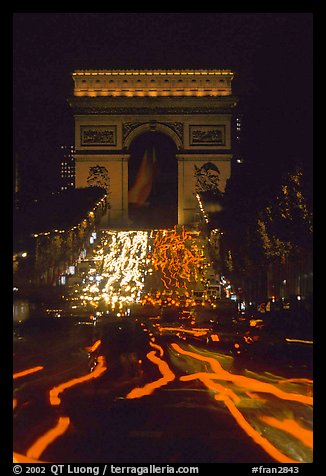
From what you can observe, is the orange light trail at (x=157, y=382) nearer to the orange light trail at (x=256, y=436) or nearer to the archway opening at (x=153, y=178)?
the orange light trail at (x=256, y=436)

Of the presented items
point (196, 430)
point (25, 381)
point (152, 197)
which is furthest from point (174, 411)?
point (152, 197)

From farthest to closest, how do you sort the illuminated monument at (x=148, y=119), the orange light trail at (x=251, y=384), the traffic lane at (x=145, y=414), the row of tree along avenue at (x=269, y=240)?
the illuminated monument at (x=148, y=119) < the row of tree along avenue at (x=269, y=240) < the orange light trail at (x=251, y=384) < the traffic lane at (x=145, y=414)

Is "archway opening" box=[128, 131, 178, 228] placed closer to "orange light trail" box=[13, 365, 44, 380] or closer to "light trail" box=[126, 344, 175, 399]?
"light trail" box=[126, 344, 175, 399]

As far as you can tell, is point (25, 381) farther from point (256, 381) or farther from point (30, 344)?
point (30, 344)

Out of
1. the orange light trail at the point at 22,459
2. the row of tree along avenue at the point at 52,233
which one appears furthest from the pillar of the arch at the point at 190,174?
the orange light trail at the point at 22,459

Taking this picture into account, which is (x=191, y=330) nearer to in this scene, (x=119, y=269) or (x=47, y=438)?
(x=47, y=438)

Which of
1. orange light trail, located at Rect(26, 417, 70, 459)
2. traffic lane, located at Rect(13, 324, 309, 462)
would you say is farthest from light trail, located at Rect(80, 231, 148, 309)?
orange light trail, located at Rect(26, 417, 70, 459)
